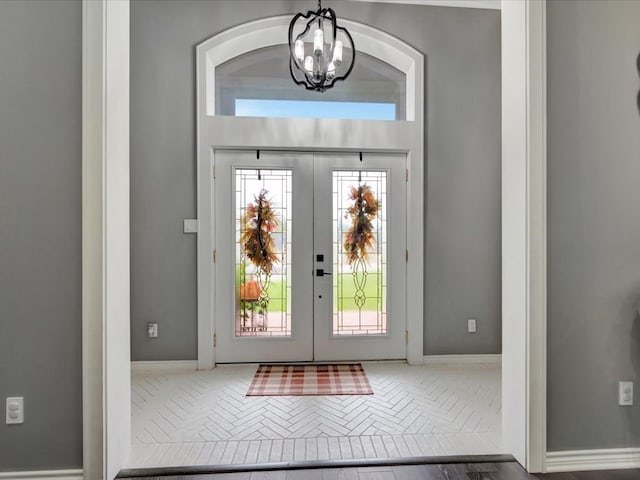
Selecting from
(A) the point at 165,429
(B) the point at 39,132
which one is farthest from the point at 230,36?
(A) the point at 165,429

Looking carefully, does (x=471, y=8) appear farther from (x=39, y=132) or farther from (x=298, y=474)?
(x=298, y=474)

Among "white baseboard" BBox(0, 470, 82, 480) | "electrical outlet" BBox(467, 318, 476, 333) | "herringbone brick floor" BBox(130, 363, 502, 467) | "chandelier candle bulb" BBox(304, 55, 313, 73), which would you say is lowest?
"herringbone brick floor" BBox(130, 363, 502, 467)

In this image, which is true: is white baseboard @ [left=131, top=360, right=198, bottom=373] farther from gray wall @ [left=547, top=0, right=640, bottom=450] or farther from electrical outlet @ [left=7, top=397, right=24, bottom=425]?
gray wall @ [left=547, top=0, right=640, bottom=450]

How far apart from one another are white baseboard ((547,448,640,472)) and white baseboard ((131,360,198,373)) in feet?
9.38

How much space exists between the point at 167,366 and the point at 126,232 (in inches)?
74.7

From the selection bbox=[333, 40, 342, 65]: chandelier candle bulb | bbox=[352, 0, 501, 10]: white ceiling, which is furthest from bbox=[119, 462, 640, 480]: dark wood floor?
bbox=[352, 0, 501, 10]: white ceiling

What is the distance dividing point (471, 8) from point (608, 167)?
8.42ft

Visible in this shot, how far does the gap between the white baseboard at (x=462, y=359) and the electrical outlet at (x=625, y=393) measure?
1627mm

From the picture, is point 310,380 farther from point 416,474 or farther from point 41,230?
point 41,230

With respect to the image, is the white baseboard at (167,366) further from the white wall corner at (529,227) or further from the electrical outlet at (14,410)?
the white wall corner at (529,227)

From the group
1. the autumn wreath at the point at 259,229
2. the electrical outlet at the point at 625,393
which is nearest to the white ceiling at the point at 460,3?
the autumn wreath at the point at 259,229

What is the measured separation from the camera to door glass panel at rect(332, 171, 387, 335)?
339 centimetres

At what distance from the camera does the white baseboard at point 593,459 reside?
5.85 ft

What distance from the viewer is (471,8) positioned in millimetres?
3412
